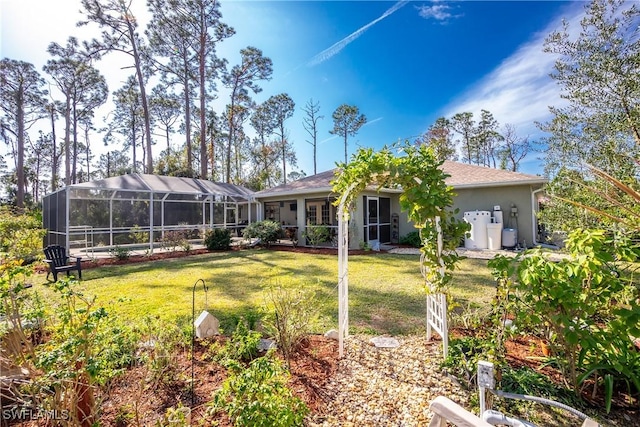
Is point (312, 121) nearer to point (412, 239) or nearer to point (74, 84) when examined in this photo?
point (412, 239)

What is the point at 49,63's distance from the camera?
770 inches

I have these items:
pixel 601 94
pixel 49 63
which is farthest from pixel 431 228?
pixel 49 63

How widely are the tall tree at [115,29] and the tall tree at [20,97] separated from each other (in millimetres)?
6645

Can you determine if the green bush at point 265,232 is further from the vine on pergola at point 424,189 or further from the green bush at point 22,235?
the vine on pergola at point 424,189

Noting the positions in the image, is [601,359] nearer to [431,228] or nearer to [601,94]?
[431,228]

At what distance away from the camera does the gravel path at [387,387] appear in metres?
2.18

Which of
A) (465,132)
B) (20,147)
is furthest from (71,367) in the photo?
(465,132)

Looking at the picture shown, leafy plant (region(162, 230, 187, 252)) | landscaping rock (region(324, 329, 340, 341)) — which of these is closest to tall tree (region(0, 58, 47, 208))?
leafy plant (region(162, 230, 187, 252))

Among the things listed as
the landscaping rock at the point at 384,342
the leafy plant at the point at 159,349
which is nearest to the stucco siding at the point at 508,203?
the landscaping rock at the point at 384,342

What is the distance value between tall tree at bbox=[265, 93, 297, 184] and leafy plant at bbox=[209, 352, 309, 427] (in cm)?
2818

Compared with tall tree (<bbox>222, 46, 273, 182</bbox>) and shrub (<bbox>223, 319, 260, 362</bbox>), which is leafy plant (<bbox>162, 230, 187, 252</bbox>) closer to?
shrub (<bbox>223, 319, 260, 362</bbox>)

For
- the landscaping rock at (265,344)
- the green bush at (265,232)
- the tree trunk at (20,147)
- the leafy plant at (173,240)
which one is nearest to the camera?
the landscaping rock at (265,344)

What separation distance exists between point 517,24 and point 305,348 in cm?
972

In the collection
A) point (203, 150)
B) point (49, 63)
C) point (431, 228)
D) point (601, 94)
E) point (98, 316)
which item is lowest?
point (98, 316)
